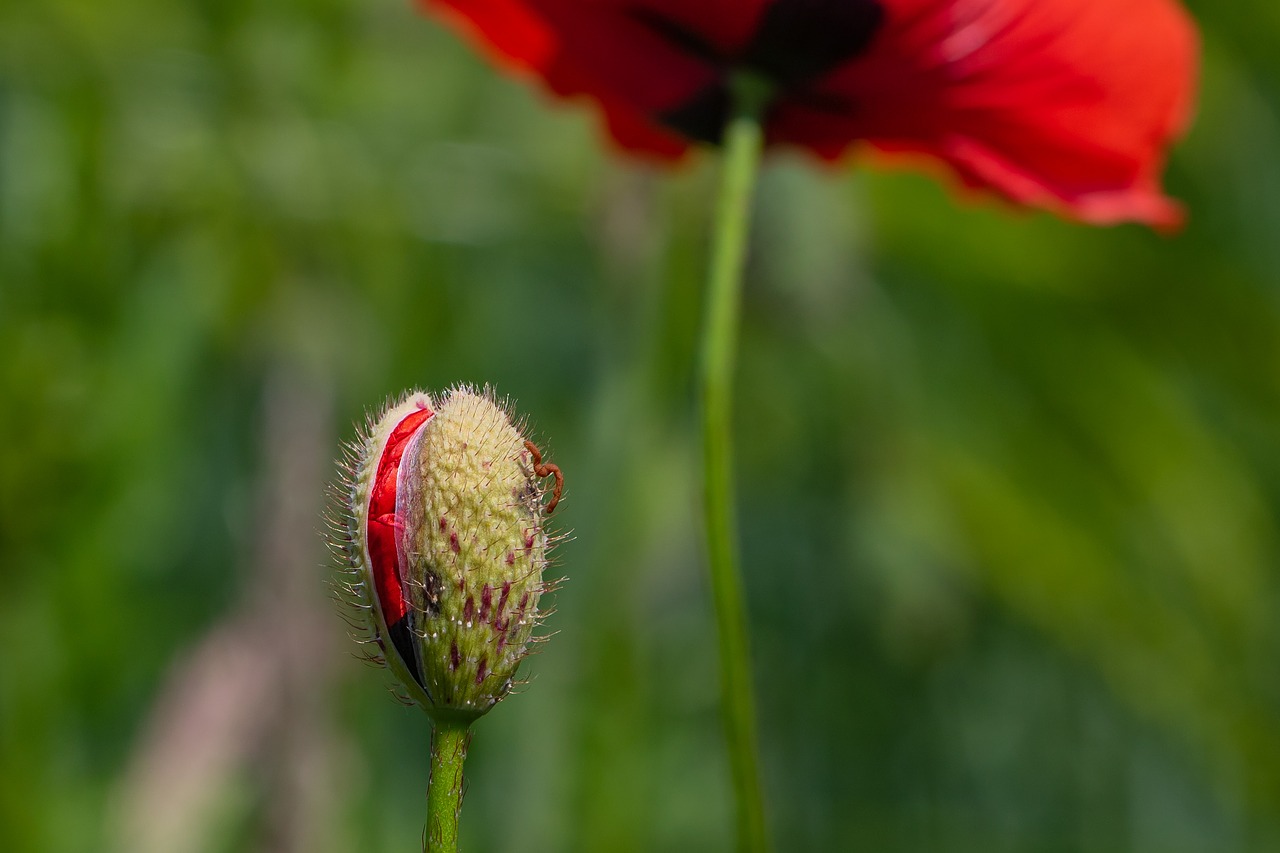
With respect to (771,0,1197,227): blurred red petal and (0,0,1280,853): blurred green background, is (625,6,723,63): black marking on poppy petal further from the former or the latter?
(0,0,1280,853): blurred green background

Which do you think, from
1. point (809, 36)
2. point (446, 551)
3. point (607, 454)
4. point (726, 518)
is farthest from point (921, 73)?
point (607, 454)

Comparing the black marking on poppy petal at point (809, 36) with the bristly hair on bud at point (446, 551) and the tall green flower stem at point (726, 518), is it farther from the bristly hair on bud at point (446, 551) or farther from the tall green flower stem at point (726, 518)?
the bristly hair on bud at point (446, 551)

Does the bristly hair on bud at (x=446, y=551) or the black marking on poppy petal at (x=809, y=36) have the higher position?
the black marking on poppy petal at (x=809, y=36)

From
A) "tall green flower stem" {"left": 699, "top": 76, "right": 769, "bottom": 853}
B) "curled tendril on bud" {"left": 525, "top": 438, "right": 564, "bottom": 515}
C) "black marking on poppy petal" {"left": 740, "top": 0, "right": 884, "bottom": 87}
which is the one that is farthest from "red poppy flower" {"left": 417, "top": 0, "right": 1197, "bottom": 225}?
"curled tendril on bud" {"left": 525, "top": 438, "right": 564, "bottom": 515}

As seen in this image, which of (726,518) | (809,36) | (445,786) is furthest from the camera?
(809,36)

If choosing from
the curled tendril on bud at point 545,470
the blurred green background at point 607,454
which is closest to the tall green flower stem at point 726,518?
the curled tendril on bud at point 545,470

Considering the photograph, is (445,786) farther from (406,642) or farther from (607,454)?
(607,454)

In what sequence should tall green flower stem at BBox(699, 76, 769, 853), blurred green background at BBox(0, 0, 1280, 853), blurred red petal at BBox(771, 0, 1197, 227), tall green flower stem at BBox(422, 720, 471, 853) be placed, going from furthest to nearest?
blurred green background at BBox(0, 0, 1280, 853) → blurred red petal at BBox(771, 0, 1197, 227) → tall green flower stem at BBox(699, 76, 769, 853) → tall green flower stem at BBox(422, 720, 471, 853)
